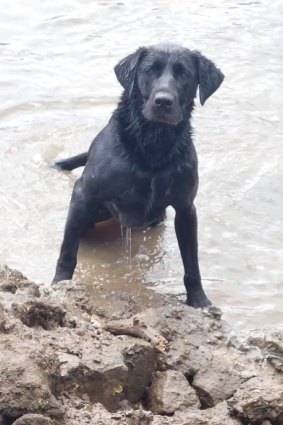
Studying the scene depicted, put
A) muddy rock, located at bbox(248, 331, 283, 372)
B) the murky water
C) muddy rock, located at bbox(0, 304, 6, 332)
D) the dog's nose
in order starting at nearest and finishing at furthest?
muddy rock, located at bbox(0, 304, 6, 332)
muddy rock, located at bbox(248, 331, 283, 372)
the dog's nose
the murky water

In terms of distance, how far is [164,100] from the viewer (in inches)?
202

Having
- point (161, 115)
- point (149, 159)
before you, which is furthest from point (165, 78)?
point (149, 159)

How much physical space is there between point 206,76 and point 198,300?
1.22 meters

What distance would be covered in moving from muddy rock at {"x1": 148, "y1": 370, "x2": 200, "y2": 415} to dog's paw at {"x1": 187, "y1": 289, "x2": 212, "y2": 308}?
1.40 m

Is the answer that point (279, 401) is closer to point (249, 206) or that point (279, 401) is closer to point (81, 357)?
point (81, 357)

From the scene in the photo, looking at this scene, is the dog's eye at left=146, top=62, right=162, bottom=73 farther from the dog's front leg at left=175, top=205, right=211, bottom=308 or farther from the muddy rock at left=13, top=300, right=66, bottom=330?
the muddy rock at left=13, top=300, right=66, bottom=330

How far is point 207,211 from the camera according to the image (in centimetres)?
655

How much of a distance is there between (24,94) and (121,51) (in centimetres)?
133

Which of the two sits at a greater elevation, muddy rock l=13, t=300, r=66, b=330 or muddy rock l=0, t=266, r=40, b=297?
muddy rock l=13, t=300, r=66, b=330

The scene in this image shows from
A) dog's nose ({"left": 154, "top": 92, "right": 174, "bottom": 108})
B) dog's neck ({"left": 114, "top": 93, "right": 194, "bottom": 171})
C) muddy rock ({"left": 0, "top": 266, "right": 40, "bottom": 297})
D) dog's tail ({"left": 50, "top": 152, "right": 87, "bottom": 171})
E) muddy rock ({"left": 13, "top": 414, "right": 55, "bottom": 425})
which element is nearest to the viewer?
muddy rock ({"left": 13, "top": 414, "right": 55, "bottom": 425})

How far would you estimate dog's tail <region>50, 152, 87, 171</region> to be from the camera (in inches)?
266

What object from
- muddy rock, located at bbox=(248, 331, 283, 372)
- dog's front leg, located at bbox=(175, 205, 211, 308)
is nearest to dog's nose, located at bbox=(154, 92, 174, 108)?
dog's front leg, located at bbox=(175, 205, 211, 308)

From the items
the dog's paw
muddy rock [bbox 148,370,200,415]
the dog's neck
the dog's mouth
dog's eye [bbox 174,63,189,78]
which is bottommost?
the dog's paw

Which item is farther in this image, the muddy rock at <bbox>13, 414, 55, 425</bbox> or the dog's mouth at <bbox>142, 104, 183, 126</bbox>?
the dog's mouth at <bbox>142, 104, 183, 126</bbox>
